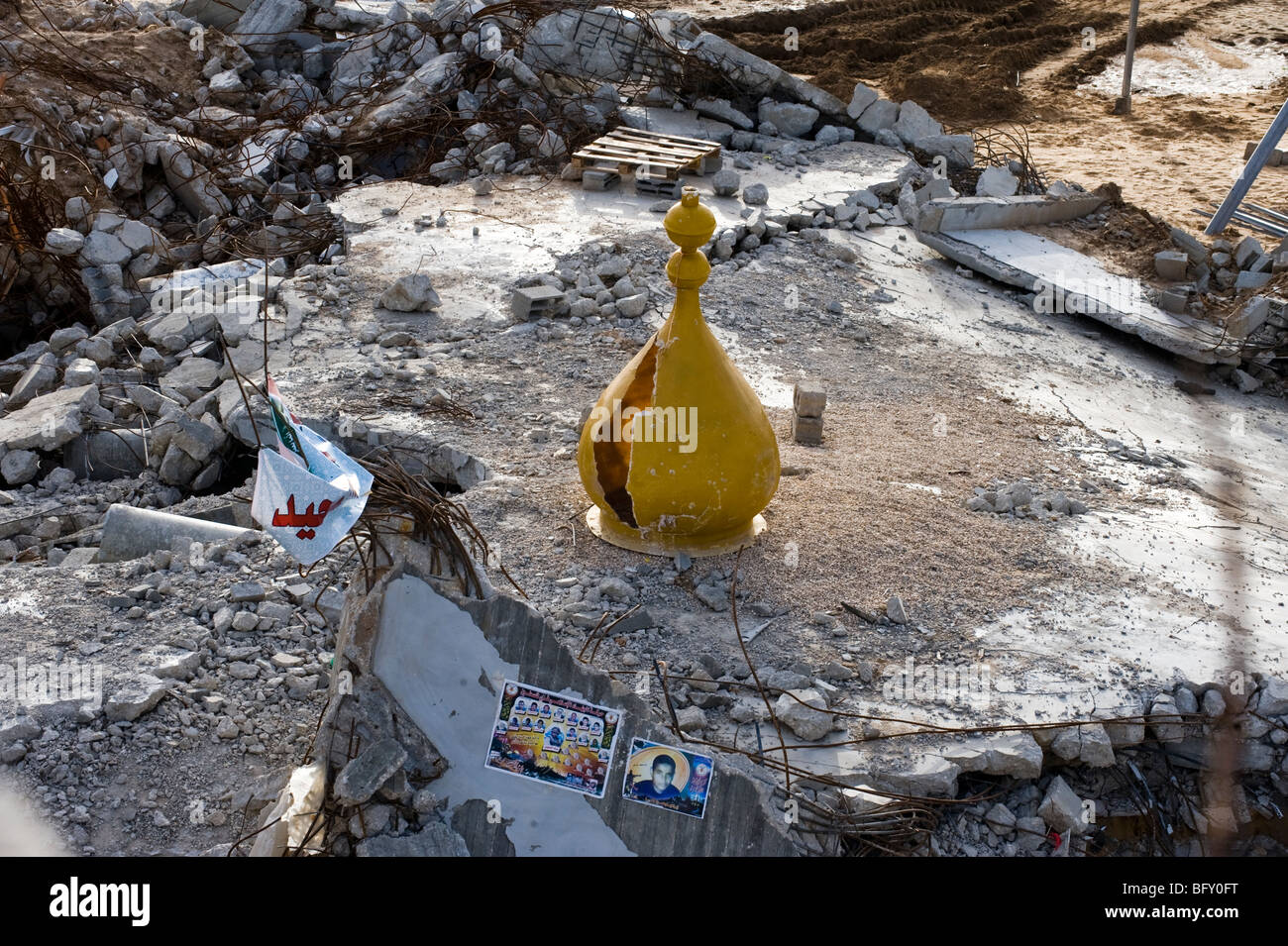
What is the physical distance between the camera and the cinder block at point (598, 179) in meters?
9.93

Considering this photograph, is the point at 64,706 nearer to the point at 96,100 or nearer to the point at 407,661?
the point at 407,661

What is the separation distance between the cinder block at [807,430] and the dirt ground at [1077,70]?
6525 millimetres

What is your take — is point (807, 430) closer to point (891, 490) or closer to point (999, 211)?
point (891, 490)

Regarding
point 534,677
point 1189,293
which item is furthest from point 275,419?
point 1189,293

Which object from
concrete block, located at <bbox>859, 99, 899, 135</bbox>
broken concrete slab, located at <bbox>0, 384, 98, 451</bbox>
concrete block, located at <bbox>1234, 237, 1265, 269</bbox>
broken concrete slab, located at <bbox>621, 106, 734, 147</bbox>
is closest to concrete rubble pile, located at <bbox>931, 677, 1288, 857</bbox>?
broken concrete slab, located at <bbox>0, 384, 98, 451</bbox>

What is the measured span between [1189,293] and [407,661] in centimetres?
760

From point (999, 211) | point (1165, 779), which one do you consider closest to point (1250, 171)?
point (999, 211)

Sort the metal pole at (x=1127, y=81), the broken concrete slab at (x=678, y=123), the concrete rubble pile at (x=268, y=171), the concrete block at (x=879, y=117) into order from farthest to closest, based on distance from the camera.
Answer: the metal pole at (x=1127, y=81) → the concrete block at (x=879, y=117) → the broken concrete slab at (x=678, y=123) → the concrete rubble pile at (x=268, y=171)

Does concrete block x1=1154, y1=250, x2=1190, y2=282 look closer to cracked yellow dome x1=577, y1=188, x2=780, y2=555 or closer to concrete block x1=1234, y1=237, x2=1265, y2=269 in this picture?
concrete block x1=1234, y1=237, x2=1265, y2=269

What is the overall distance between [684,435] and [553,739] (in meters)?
1.53

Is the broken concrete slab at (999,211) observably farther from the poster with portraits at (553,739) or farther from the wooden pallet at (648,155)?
the poster with portraits at (553,739)

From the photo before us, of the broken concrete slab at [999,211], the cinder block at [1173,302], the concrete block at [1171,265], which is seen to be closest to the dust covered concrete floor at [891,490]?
the broken concrete slab at [999,211]

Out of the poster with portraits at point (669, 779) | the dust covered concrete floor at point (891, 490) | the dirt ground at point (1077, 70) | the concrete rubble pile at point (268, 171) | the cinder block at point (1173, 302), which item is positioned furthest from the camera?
the dirt ground at point (1077, 70)

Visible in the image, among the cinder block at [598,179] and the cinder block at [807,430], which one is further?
the cinder block at [598,179]
